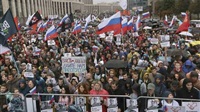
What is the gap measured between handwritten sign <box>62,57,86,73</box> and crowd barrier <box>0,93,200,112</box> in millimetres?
1864

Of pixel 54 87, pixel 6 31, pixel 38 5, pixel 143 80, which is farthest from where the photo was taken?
pixel 38 5

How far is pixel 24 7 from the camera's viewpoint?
70625 mm

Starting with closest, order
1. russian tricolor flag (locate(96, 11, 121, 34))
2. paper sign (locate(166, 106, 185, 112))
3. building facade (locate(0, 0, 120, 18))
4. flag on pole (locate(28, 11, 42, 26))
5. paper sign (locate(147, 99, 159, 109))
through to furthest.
Answer: paper sign (locate(166, 106, 185, 112)), paper sign (locate(147, 99, 159, 109)), russian tricolor flag (locate(96, 11, 121, 34)), flag on pole (locate(28, 11, 42, 26)), building facade (locate(0, 0, 120, 18))

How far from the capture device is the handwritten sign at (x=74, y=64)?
8.61 m

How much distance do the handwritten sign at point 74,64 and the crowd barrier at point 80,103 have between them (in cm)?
186

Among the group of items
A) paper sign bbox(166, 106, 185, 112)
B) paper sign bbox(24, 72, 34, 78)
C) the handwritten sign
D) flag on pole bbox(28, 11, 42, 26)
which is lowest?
paper sign bbox(166, 106, 185, 112)

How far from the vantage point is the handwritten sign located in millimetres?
8609

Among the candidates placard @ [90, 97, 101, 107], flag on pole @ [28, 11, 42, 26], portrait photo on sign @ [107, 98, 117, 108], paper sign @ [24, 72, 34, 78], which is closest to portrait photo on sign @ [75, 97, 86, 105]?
placard @ [90, 97, 101, 107]

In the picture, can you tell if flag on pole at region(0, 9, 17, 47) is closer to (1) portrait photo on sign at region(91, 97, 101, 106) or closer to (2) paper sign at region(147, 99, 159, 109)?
(1) portrait photo on sign at region(91, 97, 101, 106)

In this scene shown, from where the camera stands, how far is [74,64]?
8.70 meters

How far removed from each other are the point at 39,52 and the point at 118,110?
9277 millimetres

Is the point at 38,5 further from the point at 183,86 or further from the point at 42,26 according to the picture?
the point at 183,86

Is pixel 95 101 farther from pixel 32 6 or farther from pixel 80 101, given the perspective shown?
pixel 32 6

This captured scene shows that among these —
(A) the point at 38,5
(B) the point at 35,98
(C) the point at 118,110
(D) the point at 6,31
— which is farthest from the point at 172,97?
(A) the point at 38,5
